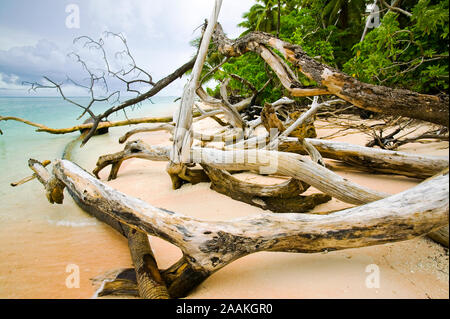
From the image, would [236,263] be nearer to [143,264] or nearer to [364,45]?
[143,264]

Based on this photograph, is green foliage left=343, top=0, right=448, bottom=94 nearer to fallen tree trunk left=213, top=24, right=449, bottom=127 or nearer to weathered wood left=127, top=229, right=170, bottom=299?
fallen tree trunk left=213, top=24, right=449, bottom=127

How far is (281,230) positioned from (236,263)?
1.63 feet

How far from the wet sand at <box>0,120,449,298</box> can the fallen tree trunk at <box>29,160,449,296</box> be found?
18cm

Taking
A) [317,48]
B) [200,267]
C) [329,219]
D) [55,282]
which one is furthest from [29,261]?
[317,48]

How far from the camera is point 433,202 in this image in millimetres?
1020

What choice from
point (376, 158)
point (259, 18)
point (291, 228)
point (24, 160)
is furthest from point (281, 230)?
point (259, 18)

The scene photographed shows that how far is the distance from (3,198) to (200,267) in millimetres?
4421

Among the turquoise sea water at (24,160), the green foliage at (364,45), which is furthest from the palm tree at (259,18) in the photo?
the turquoise sea water at (24,160)

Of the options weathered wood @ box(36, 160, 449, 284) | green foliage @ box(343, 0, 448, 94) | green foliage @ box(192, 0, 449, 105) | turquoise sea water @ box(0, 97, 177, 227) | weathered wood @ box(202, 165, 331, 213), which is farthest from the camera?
turquoise sea water @ box(0, 97, 177, 227)

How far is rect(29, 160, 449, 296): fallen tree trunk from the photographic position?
45.3 inches

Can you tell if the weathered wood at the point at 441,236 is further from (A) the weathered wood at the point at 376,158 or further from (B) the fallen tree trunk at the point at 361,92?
(A) the weathered wood at the point at 376,158

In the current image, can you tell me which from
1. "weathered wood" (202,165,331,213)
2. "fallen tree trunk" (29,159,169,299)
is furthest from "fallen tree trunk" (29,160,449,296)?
"weathered wood" (202,165,331,213)
